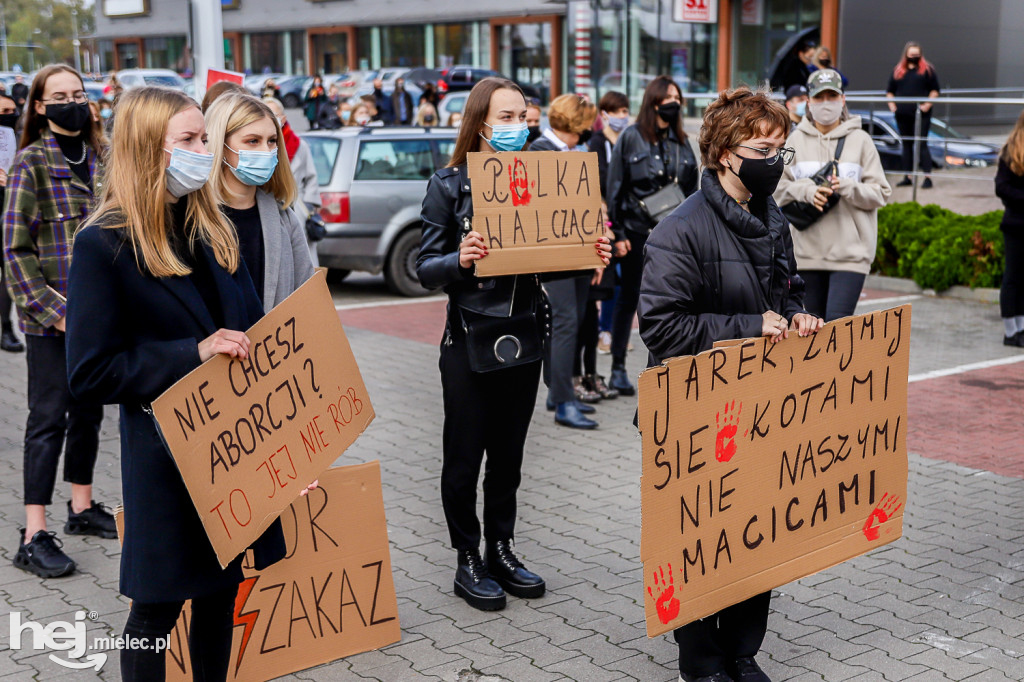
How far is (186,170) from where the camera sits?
2.96 metres

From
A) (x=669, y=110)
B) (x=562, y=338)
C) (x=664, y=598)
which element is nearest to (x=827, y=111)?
(x=669, y=110)

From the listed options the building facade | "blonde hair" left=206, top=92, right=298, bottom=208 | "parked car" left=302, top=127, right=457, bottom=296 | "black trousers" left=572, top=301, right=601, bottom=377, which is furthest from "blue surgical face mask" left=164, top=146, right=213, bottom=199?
the building facade

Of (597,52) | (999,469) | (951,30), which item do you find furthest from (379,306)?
(951,30)

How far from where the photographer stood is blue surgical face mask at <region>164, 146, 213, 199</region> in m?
2.94

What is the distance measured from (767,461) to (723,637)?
0.67 metres

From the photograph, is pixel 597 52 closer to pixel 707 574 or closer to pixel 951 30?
pixel 951 30

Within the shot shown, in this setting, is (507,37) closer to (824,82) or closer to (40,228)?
(824,82)

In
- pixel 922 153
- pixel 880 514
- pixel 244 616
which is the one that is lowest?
pixel 244 616

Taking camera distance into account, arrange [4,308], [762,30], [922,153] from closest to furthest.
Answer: [4,308], [922,153], [762,30]

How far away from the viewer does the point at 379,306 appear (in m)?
12.0

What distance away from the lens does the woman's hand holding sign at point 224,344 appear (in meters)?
2.97

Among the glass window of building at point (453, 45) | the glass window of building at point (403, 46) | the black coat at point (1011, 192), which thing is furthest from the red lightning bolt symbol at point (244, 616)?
the glass window of building at point (403, 46)

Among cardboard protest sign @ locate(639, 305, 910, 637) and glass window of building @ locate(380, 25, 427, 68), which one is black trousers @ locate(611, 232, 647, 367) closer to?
cardboard protest sign @ locate(639, 305, 910, 637)

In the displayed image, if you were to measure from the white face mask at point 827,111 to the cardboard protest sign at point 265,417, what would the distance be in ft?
12.8
